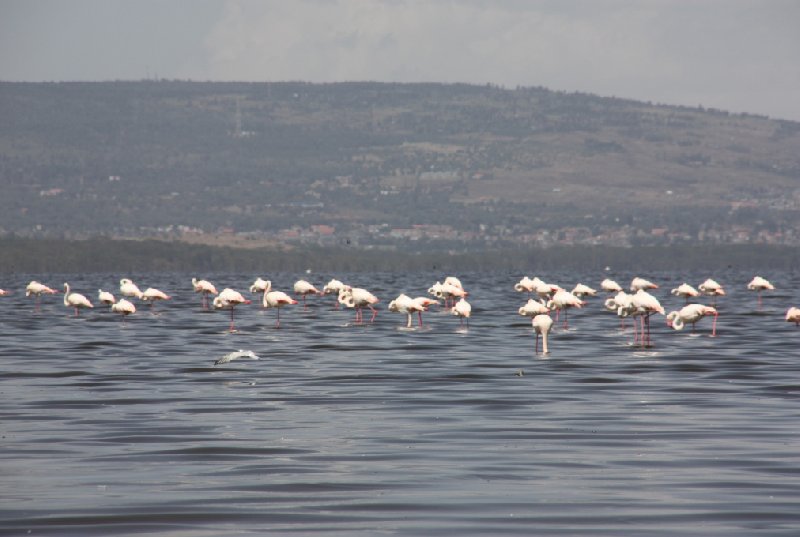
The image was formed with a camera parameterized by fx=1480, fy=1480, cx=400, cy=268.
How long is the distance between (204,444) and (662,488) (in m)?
5.91

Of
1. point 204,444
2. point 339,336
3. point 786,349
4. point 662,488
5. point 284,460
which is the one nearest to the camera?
point 662,488

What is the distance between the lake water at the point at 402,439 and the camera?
13102 millimetres

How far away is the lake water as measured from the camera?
1310cm

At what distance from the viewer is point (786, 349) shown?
35.4 m

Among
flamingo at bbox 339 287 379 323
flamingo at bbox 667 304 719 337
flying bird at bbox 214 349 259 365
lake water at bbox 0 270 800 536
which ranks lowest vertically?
lake water at bbox 0 270 800 536

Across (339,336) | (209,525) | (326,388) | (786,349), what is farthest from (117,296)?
(209,525)

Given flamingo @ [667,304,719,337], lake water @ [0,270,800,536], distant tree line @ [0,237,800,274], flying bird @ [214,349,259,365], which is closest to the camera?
lake water @ [0,270,800,536]

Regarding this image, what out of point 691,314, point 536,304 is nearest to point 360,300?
point 536,304

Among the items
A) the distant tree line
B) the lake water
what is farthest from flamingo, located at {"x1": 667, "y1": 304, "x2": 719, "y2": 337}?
the distant tree line

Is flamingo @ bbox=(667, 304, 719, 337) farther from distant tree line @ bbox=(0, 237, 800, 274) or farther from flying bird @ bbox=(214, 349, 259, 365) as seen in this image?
distant tree line @ bbox=(0, 237, 800, 274)

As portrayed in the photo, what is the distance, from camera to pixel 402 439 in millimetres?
18297

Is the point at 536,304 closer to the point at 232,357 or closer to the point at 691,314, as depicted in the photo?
the point at 691,314

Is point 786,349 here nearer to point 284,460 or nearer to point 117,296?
point 284,460

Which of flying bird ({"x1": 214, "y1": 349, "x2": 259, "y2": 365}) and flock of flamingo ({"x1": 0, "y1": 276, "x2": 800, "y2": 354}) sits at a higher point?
flock of flamingo ({"x1": 0, "y1": 276, "x2": 800, "y2": 354})
